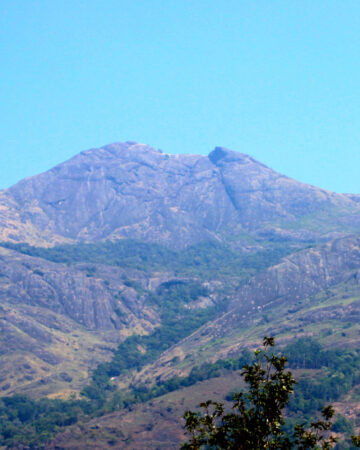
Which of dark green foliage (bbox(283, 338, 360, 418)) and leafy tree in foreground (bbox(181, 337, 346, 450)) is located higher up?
leafy tree in foreground (bbox(181, 337, 346, 450))

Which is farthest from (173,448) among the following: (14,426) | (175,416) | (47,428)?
(14,426)

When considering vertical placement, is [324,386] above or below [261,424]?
below

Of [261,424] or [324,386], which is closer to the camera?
[261,424]

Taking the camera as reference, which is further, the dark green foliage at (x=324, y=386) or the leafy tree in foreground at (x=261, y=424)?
the dark green foliage at (x=324, y=386)

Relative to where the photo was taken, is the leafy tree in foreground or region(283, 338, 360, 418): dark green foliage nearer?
the leafy tree in foreground

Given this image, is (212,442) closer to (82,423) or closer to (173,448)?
(173,448)

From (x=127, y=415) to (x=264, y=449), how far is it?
574ft

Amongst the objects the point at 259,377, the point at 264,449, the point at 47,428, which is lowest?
the point at 47,428

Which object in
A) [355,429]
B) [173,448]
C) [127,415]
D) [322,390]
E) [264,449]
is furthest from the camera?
[127,415]

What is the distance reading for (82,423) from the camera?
191500 millimetres

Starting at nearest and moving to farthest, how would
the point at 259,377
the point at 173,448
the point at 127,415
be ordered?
the point at 259,377 < the point at 173,448 < the point at 127,415

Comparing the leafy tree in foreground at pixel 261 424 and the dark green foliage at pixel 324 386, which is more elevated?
the leafy tree in foreground at pixel 261 424

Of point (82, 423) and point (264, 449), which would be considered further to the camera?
point (82, 423)

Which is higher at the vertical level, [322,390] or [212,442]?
[212,442]
